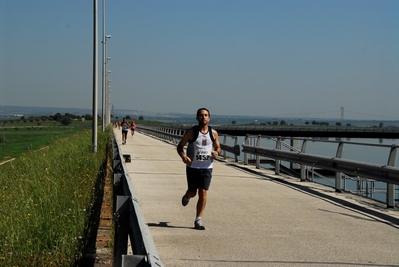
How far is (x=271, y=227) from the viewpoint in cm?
1088

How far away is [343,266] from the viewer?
26.4ft

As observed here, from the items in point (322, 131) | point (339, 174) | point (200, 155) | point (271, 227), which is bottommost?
point (322, 131)

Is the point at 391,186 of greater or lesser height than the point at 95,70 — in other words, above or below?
below

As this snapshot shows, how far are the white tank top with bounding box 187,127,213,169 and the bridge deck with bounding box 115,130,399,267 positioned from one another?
1007mm

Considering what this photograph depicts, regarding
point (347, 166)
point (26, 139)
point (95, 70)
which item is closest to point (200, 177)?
point (347, 166)

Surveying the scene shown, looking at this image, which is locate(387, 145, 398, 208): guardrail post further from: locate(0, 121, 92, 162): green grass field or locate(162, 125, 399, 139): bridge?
locate(162, 125, 399, 139): bridge

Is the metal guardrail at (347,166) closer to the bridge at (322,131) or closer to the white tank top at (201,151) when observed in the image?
the white tank top at (201,151)

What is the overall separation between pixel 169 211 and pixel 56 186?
208 centimetres

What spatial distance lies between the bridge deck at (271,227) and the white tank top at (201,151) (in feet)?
3.30

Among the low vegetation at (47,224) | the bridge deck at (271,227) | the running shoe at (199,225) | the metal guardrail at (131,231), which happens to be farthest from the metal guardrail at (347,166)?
the metal guardrail at (131,231)

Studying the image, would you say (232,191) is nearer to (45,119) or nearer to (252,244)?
(252,244)

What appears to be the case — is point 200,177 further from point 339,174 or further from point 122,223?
point 339,174

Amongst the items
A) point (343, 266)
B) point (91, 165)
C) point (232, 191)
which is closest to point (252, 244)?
point (343, 266)

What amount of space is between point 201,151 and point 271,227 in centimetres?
165
